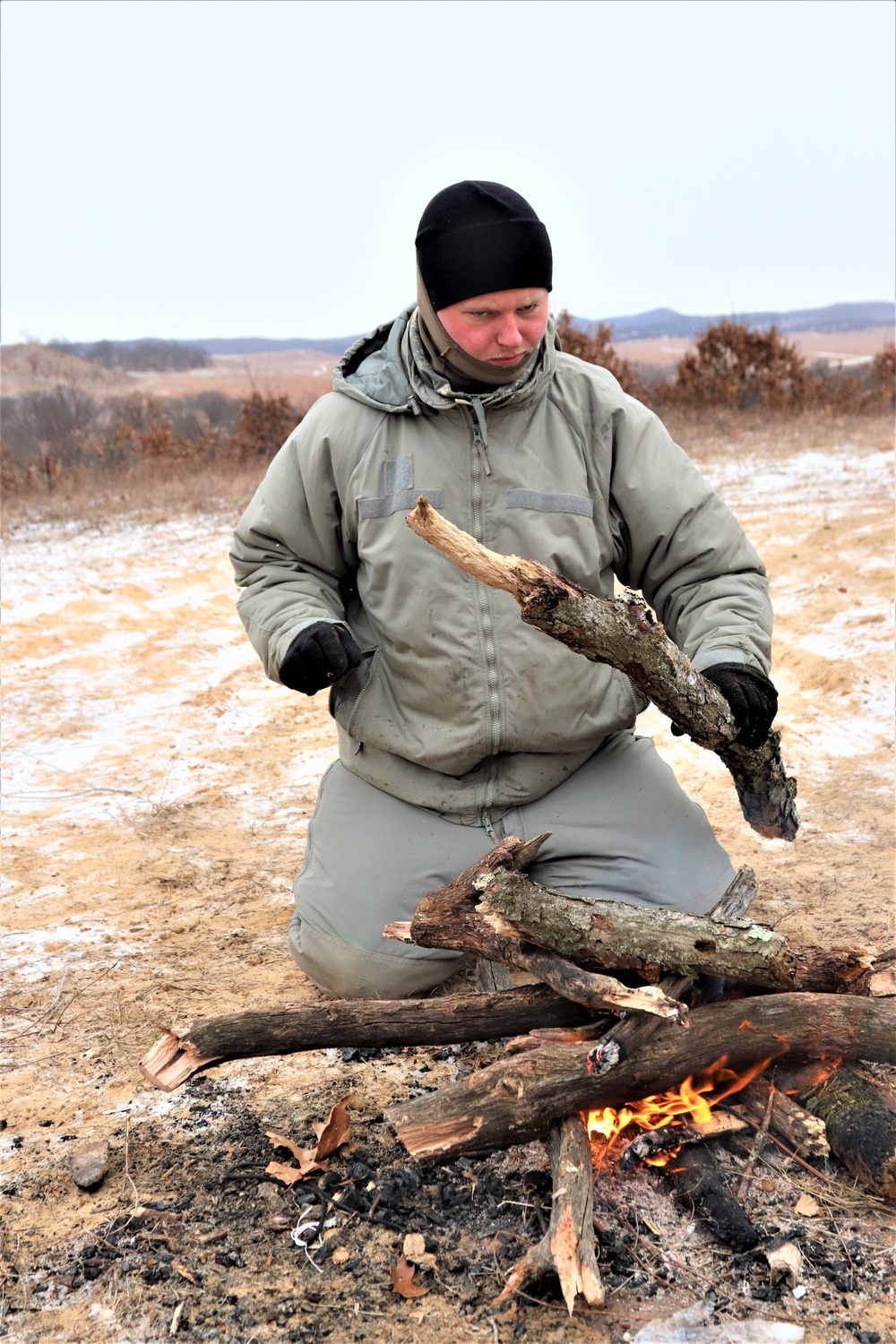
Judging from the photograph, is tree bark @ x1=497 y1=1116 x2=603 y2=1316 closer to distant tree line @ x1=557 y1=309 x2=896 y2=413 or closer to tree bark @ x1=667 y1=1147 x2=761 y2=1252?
tree bark @ x1=667 y1=1147 x2=761 y2=1252

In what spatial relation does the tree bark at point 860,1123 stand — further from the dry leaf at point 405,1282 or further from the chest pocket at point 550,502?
the chest pocket at point 550,502

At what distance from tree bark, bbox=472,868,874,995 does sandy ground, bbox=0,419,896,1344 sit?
1.60 feet

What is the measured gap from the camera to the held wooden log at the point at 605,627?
213 centimetres

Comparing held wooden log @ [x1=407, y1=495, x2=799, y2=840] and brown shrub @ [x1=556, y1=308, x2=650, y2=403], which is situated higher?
brown shrub @ [x1=556, y1=308, x2=650, y2=403]

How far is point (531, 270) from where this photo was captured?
8.53 ft

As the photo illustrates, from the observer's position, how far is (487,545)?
270 centimetres

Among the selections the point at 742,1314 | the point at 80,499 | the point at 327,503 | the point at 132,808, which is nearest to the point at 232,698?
the point at 132,808

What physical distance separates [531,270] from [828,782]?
7.66ft

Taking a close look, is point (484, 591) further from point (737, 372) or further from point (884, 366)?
point (884, 366)

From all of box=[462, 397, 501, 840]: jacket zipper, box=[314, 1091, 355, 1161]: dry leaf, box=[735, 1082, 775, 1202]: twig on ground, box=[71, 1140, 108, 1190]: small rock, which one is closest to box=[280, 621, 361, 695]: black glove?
box=[462, 397, 501, 840]: jacket zipper

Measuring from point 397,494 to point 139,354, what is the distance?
1588 inches

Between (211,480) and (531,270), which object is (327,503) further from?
(211,480)

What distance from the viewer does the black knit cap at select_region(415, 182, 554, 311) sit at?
2.56 m

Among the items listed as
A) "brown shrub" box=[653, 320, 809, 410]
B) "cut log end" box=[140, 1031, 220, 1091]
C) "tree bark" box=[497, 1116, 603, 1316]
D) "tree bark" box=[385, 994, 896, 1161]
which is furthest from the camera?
"brown shrub" box=[653, 320, 809, 410]
